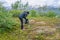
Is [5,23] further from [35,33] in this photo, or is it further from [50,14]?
[50,14]

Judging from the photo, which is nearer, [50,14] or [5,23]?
[5,23]

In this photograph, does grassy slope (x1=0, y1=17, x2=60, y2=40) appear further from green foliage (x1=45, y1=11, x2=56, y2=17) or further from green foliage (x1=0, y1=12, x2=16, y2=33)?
green foliage (x1=45, y1=11, x2=56, y2=17)

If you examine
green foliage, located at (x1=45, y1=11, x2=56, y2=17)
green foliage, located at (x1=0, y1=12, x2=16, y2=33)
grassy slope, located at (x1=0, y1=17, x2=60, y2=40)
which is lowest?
green foliage, located at (x1=45, y1=11, x2=56, y2=17)

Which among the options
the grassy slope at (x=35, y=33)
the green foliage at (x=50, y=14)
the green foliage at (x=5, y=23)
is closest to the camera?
the grassy slope at (x=35, y=33)

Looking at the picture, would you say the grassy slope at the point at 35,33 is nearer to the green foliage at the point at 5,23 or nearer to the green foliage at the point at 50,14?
the green foliage at the point at 5,23

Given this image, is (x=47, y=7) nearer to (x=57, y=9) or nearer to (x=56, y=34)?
(x=57, y=9)

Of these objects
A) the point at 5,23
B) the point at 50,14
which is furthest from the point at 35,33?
the point at 50,14

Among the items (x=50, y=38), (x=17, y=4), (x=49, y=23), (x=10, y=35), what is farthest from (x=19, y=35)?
(x=17, y=4)

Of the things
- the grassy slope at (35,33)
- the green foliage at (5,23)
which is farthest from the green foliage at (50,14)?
the green foliage at (5,23)

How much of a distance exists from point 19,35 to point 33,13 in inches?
205

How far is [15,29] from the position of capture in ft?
37.9

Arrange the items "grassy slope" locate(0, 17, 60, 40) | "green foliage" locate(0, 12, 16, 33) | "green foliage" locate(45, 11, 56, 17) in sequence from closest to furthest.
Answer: "grassy slope" locate(0, 17, 60, 40)
"green foliage" locate(0, 12, 16, 33)
"green foliage" locate(45, 11, 56, 17)

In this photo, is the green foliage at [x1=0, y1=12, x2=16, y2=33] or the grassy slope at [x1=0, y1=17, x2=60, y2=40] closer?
the grassy slope at [x1=0, y1=17, x2=60, y2=40]

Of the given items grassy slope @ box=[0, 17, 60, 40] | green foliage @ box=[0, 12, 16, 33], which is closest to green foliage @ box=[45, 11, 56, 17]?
grassy slope @ box=[0, 17, 60, 40]
